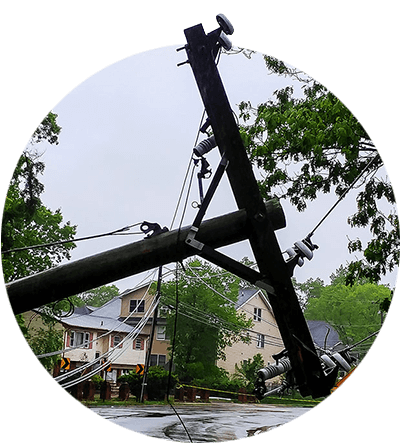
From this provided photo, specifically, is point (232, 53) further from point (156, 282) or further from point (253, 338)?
point (253, 338)

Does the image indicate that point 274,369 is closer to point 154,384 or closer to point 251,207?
point 154,384

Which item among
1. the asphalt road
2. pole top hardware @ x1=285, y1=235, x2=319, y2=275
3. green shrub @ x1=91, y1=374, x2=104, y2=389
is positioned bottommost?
the asphalt road

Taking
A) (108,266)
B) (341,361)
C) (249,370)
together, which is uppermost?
(108,266)

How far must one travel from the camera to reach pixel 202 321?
14.6 feet

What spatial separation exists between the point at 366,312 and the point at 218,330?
146 centimetres

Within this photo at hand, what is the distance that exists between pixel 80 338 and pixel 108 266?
168 cm

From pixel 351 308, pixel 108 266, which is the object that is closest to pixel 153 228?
pixel 108 266

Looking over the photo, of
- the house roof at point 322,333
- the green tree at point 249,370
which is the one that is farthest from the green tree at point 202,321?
the house roof at point 322,333

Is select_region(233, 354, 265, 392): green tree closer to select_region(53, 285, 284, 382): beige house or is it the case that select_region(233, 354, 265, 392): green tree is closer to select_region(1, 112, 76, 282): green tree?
select_region(53, 285, 284, 382): beige house

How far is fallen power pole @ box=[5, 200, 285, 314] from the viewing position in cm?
338

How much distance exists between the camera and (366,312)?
4699 mm

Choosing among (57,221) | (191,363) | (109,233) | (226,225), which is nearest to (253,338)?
(191,363)

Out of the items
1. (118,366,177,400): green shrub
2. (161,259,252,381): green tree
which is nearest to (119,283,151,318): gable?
(161,259,252,381): green tree

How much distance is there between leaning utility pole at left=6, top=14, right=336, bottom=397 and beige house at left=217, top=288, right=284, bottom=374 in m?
0.16
